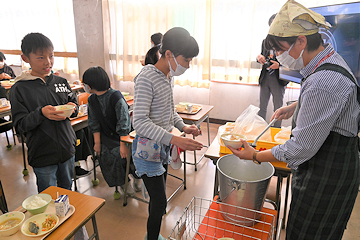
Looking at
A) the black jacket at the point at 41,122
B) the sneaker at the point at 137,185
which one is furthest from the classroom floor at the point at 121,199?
the black jacket at the point at 41,122

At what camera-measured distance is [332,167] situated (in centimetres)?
98

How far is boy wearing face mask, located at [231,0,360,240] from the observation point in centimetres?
90

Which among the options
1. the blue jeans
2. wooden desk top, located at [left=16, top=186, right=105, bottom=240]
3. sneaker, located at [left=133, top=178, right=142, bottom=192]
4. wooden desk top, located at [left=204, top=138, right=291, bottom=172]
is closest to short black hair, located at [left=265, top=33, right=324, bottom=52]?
wooden desk top, located at [left=204, top=138, right=291, bottom=172]

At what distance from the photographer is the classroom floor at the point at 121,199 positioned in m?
1.98

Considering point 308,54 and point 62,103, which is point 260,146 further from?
point 62,103

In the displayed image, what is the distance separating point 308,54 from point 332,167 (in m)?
0.48

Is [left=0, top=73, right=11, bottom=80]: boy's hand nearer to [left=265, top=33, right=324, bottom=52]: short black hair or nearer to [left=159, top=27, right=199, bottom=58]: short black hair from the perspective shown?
[left=159, top=27, right=199, bottom=58]: short black hair

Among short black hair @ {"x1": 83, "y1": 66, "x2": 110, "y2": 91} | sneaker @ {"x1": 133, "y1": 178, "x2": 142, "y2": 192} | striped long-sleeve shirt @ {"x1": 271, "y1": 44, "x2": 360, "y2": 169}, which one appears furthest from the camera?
sneaker @ {"x1": 133, "y1": 178, "x2": 142, "y2": 192}

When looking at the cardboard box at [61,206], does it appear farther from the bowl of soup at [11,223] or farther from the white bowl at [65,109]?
the white bowl at [65,109]

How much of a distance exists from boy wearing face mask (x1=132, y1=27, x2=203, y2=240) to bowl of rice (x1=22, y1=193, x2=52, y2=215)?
1.59 ft

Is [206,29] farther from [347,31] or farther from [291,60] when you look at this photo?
[291,60]

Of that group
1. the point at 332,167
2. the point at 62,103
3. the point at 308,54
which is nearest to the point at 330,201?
the point at 332,167

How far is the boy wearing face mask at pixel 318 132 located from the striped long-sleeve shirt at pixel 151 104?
52cm

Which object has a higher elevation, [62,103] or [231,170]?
[62,103]
